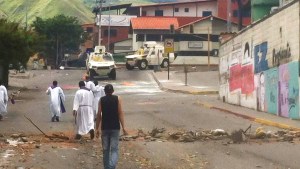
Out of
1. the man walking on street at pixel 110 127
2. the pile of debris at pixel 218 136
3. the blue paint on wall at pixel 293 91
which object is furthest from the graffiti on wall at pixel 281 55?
the man walking on street at pixel 110 127

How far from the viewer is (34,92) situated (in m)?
45.3

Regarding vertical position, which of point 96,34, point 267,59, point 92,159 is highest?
point 96,34

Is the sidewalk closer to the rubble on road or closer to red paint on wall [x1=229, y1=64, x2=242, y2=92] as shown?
red paint on wall [x1=229, y1=64, x2=242, y2=92]

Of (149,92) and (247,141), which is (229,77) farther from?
(247,141)

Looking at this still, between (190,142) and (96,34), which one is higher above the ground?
(96,34)

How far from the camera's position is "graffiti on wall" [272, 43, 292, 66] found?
2389 centimetres

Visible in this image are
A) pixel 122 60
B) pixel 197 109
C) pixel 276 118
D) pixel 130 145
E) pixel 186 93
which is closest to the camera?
pixel 130 145

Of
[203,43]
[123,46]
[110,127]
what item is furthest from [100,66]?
[123,46]

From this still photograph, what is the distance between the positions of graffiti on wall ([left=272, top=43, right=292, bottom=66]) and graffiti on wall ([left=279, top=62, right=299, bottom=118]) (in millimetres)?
219

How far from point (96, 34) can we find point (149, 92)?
77359 mm

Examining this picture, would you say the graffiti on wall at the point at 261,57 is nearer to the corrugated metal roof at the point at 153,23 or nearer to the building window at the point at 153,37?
the corrugated metal roof at the point at 153,23

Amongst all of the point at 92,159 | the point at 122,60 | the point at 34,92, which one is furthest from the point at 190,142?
the point at 122,60

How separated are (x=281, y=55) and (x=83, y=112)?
9715 mm

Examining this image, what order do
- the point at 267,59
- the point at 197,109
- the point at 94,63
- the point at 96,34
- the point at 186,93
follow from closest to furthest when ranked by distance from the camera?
the point at 267,59 < the point at 197,109 < the point at 186,93 < the point at 94,63 < the point at 96,34
